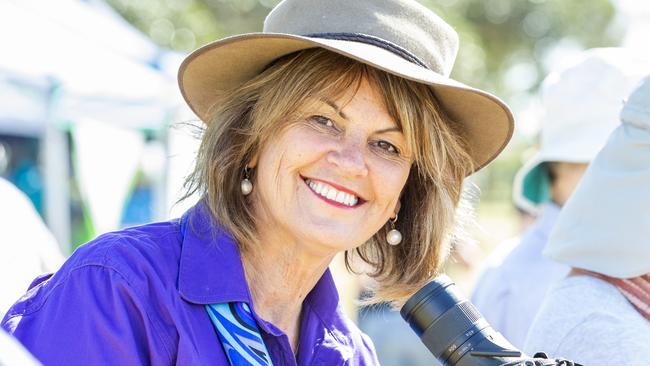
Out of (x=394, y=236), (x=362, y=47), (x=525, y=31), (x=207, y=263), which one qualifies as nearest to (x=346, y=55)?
(x=362, y=47)

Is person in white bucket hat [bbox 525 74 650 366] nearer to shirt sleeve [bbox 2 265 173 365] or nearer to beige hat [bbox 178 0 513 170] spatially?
beige hat [bbox 178 0 513 170]

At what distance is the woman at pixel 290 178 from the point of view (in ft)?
5.57

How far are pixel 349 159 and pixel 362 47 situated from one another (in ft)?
0.81

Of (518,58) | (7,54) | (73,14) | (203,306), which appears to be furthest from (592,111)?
(518,58)

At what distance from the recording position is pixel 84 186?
5.34 meters

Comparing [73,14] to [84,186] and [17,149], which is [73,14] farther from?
[17,149]

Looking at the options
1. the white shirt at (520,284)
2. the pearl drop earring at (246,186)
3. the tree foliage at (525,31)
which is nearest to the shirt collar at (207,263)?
the pearl drop earring at (246,186)

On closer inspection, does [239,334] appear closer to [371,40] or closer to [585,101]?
[371,40]

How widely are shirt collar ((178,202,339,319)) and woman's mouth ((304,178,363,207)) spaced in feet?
0.71

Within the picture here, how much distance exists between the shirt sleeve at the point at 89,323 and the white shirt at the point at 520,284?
5.57 ft

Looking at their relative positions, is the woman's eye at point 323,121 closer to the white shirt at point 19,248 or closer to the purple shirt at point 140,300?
the purple shirt at point 140,300

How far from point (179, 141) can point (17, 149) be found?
2.75 metres

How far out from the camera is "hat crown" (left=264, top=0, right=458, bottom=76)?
6.46 ft

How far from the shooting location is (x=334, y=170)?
1.95 metres
